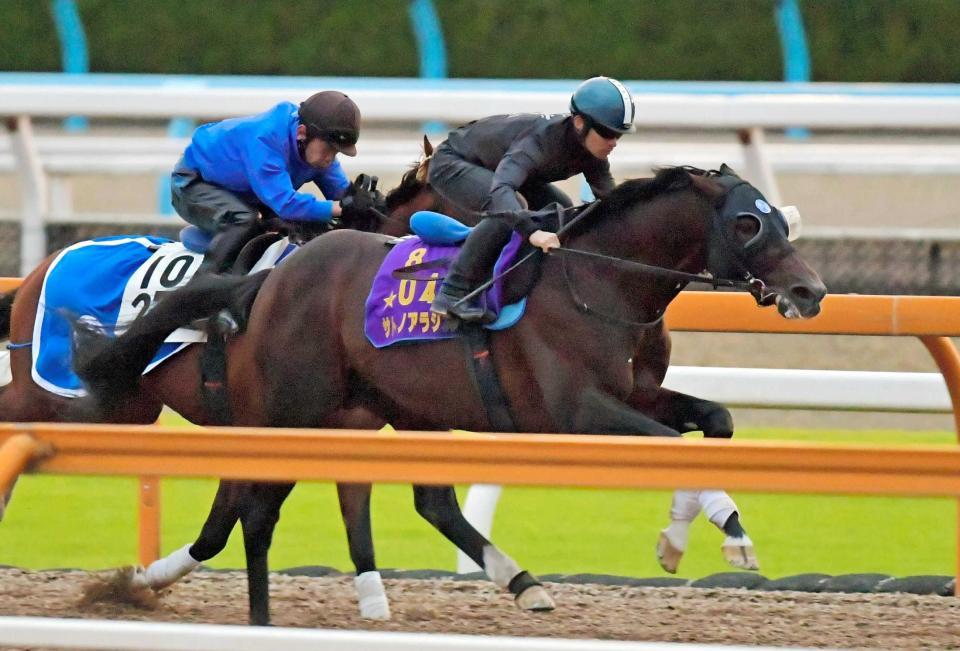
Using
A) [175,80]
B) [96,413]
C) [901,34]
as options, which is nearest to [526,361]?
[96,413]

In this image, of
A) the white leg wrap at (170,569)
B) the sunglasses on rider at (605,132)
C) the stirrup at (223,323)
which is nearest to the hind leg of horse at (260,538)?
the white leg wrap at (170,569)

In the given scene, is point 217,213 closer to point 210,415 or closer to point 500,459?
point 210,415

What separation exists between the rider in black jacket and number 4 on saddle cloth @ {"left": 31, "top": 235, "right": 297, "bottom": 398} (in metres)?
0.54

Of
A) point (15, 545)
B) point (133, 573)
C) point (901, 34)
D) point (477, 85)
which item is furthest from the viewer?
point (901, 34)

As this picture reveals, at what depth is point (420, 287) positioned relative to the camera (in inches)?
169

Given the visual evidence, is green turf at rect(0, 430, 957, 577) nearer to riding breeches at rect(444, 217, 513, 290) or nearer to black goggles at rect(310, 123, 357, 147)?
riding breeches at rect(444, 217, 513, 290)

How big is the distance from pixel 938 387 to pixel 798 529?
1241 millimetres

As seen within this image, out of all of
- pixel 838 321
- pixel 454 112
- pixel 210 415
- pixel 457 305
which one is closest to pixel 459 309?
pixel 457 305

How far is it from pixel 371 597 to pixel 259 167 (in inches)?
48.8

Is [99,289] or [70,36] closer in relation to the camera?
[99,289]

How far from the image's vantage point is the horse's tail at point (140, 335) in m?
4.44

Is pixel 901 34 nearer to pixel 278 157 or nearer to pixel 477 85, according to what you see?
pixel 477 85

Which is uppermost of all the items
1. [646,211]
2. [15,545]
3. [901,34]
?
[901,34]

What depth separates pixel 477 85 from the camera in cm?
952
